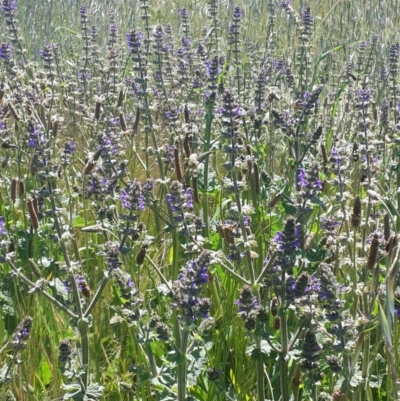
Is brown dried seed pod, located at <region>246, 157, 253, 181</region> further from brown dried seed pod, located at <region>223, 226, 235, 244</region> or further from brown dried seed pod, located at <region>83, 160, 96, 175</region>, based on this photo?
brown dried seed pod, located at <region>83, 160, 96, 175</region>

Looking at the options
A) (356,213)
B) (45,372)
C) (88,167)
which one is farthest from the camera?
(88,167)

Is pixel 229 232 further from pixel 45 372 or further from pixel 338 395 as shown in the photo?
pixel 45 372

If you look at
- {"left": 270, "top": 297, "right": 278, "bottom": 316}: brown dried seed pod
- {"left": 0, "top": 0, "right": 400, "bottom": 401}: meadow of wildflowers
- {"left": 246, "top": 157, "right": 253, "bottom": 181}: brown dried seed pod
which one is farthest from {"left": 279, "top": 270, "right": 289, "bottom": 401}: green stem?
{"left": 246, "top": 157, "right": 253, "bottom": 181}: brown dried seed pod

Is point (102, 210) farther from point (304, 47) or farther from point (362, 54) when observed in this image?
point (362, 54)

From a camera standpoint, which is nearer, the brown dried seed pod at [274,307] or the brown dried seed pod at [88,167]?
the brown dried seed pod at [274,307]

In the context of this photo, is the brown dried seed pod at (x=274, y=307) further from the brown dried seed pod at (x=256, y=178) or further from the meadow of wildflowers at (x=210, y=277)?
the brown dried seed pod at (x=256, y=178)

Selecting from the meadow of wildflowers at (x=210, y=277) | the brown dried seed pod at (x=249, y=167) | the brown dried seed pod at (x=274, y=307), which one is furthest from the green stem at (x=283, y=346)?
the brown dried seed pod at (x=249, y=167)

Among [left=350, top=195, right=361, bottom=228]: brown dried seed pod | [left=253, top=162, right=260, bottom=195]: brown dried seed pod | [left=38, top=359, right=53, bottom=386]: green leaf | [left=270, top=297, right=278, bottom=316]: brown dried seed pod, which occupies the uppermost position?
[left=350, top=195, right=361, bottom=228]: brown dried seed pod

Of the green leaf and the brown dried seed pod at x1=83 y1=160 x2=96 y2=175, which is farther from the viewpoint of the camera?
the brown dried seed pod at x1=83 y1=160 x2=96 y2=175

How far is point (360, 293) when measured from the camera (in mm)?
1705

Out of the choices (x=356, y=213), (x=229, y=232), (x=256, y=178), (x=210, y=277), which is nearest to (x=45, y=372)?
→ (x=210, y=277)

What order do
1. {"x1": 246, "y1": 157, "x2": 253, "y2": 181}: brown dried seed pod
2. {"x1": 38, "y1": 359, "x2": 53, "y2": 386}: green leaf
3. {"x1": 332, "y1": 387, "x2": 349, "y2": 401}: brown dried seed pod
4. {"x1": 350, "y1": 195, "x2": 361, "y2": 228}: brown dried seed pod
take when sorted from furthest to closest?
{"x1": 246, "y1": 157, "x2": 253, "y2": 181}: brown dried seed pod < {"x1": 38, "y1": 359, "x2": 53, "y2": 386}: green leaf < {"x1": 350, "y1": 195, "x2": 361, "y2": 228}: brown dried seed pod < {"x1": 332, "y1": 387, "x2": 349, "y2": 401}: brown dried seed pod

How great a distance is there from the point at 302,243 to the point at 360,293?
292 millimetres

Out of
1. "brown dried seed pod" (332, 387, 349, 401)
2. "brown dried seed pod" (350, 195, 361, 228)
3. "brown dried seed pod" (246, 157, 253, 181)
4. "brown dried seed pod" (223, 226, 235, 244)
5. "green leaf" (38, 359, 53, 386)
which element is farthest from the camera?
"brown dried seed pod" (246, 157, 253, 181)
